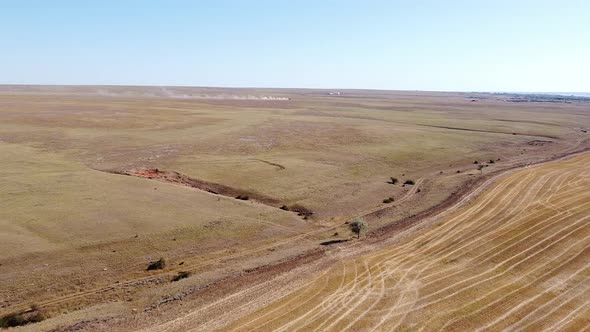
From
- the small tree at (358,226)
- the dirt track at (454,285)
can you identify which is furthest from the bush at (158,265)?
the small tree at (358,226)

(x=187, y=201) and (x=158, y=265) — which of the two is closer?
(x=158, y=265)

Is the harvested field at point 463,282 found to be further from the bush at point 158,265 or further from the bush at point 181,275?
the bush at point 158,265

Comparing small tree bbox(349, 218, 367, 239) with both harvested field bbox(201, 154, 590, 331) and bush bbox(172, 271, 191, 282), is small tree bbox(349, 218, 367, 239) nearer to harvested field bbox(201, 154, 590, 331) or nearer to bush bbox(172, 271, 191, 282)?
harvested field bbox(201, 154, 590, 331)

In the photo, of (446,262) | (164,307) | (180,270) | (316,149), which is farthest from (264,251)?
(316,149)

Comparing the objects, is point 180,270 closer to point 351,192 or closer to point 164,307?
point 164,307

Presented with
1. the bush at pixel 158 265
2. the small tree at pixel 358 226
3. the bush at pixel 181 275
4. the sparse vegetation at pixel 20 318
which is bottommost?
the sparse vegetation at pixel 20 318

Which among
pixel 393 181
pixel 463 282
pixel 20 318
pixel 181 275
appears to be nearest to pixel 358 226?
pixel 463 282

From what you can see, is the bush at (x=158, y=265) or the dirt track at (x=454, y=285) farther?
the bush at (x=158, y=265)

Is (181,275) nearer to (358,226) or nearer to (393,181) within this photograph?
(358,226)
